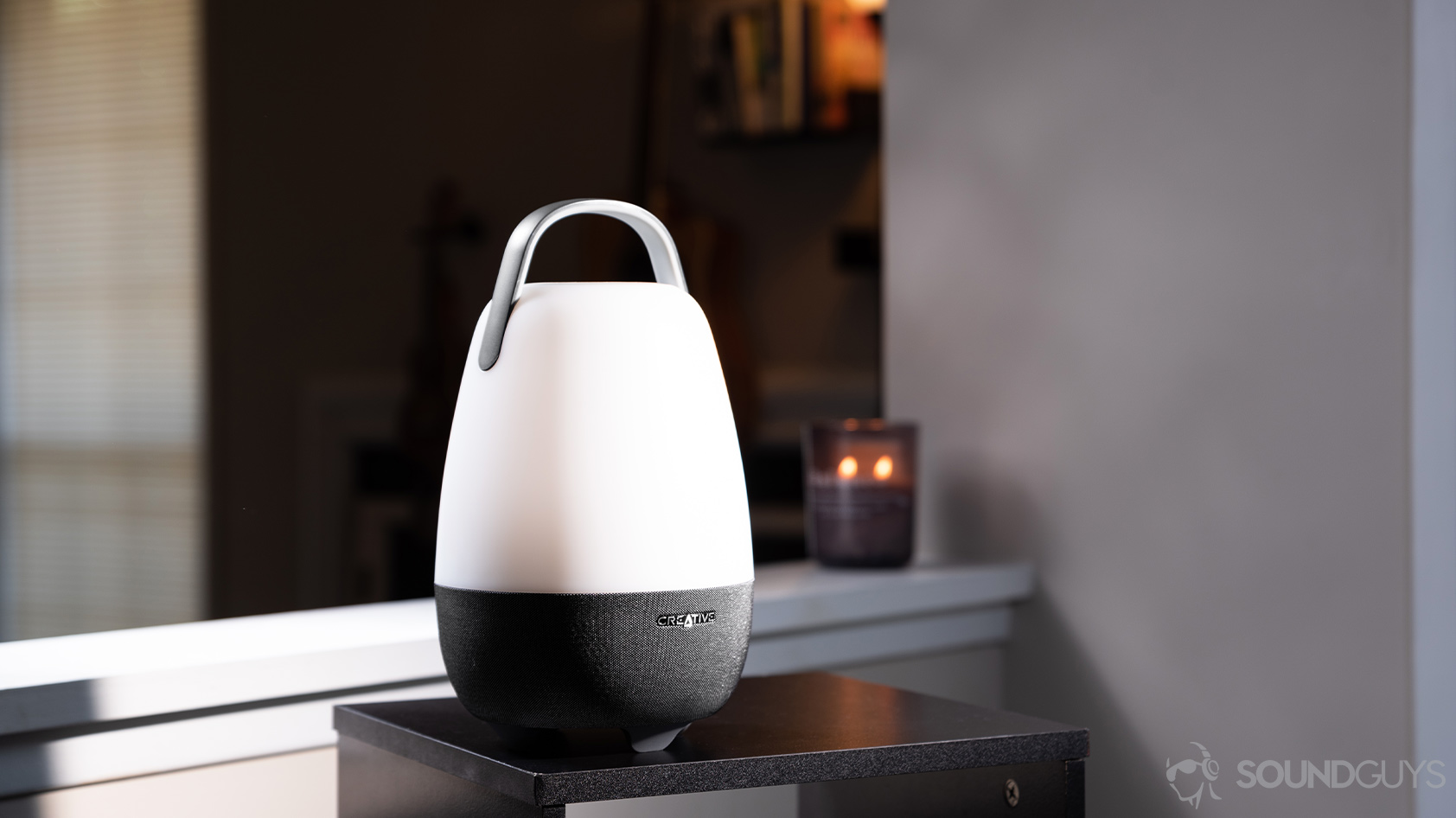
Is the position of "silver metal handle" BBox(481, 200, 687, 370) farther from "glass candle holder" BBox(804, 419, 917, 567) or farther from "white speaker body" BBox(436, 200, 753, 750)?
"glass candle holder" BBox(804, 419, 917, 567)

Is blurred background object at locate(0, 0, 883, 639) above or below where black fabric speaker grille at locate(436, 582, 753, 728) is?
above

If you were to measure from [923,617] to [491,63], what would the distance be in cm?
176

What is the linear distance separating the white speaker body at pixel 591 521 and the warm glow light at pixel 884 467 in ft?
1.70

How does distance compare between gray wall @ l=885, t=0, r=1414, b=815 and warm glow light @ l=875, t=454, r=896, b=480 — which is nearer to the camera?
gray wall @ l=885, t=0, r=1414, b=815

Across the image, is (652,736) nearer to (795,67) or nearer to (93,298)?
(795,67)

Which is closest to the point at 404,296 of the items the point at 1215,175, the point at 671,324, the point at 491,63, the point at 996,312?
the point at 491,63

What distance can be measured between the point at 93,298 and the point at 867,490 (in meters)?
2.65

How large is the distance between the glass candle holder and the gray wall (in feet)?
0.34

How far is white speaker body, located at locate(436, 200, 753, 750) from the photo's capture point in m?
0.59

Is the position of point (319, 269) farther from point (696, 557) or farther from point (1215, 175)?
point (696, 557)

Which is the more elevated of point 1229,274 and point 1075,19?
point 1075,19

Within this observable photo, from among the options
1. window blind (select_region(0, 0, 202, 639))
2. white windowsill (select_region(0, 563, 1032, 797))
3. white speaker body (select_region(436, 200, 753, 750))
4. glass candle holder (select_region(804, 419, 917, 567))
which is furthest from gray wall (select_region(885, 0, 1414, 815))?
window blind (select_region(0, 0, 202, 639))

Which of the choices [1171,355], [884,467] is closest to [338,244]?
[884,467]

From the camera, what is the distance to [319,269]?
8.73ft
